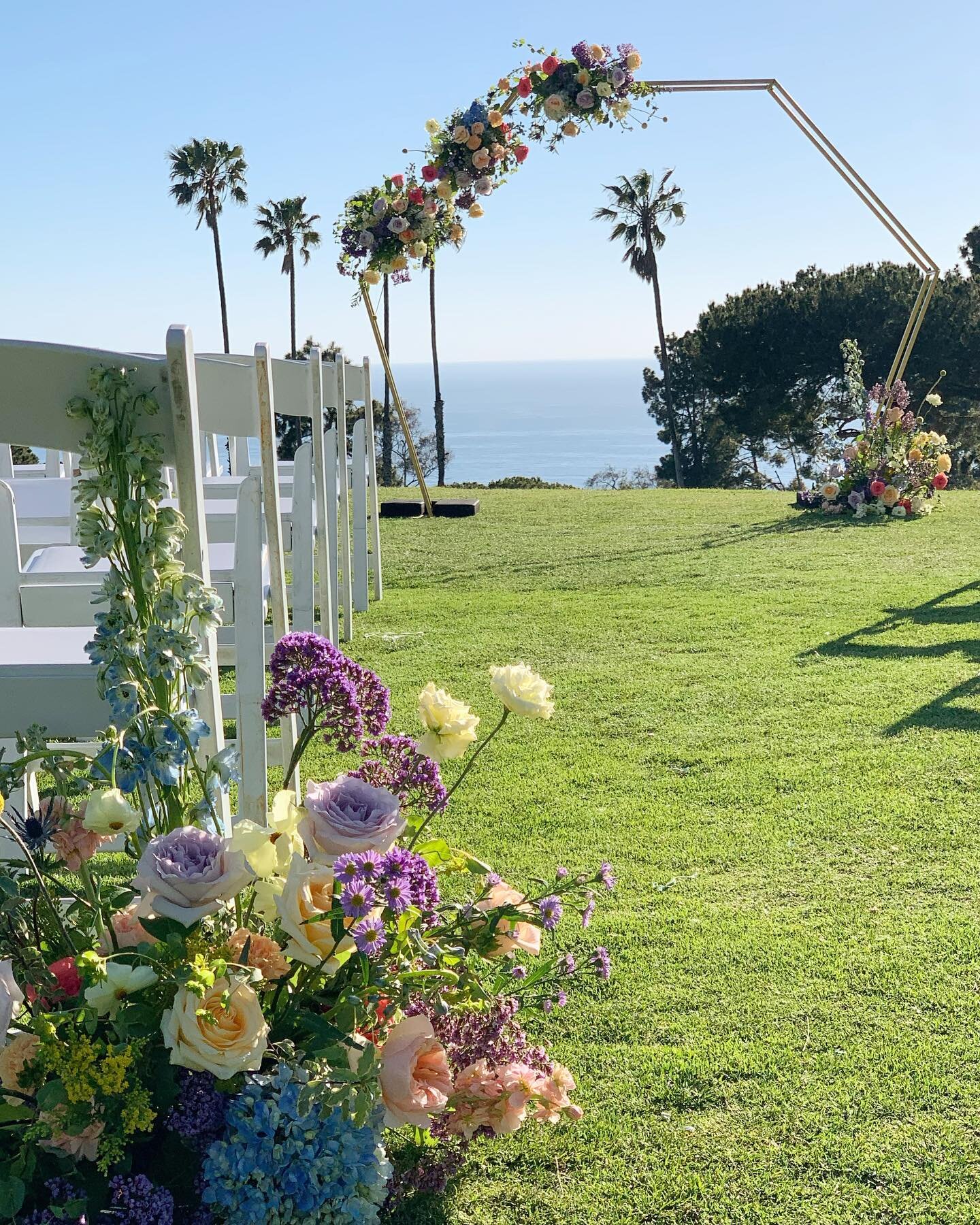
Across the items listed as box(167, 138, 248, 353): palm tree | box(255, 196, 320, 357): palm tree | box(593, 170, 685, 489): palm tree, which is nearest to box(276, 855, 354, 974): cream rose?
box(593, 170, 685, 489): palm tree

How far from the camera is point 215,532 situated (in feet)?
12.6

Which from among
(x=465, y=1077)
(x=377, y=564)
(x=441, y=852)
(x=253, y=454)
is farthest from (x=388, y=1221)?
(x=377, y=564)

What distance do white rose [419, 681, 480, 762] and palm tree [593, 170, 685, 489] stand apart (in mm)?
28958

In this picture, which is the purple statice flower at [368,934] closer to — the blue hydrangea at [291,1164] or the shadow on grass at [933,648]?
the blue hydrangea at [291,1164]

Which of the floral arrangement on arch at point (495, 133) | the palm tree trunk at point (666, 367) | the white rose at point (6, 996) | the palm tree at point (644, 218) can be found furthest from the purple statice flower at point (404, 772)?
the palm tree at point (644, 218)

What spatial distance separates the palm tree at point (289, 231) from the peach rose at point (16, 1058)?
31.8m

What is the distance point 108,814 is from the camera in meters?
1.31

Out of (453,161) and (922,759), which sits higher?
(453,161)

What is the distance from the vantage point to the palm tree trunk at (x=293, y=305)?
3197cm

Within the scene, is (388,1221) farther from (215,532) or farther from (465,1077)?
(215,532)

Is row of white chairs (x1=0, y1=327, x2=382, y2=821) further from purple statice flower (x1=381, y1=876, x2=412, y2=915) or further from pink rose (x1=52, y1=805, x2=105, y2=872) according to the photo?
purple statice flower (x1=381, y1=876, x2=412, y2=915)

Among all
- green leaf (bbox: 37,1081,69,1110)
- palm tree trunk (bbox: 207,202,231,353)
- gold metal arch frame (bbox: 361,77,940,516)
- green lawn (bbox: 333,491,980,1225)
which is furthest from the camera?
palm tree trunk (bbox: 207,202,231,353)

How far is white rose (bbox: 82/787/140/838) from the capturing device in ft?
4.27

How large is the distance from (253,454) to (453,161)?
495 cm
